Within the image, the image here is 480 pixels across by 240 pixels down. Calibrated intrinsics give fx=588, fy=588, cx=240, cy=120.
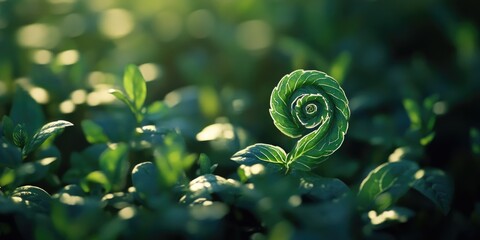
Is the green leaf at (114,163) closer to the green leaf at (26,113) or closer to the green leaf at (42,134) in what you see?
the green leaf at (42,134)

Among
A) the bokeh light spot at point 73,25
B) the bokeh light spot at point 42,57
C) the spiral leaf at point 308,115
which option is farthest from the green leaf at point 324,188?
the bokeh light spot at point 73,25

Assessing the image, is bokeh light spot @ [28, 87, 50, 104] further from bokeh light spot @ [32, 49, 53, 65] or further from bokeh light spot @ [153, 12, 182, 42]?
bokeh light spot @ [153, 12, 182, 42]

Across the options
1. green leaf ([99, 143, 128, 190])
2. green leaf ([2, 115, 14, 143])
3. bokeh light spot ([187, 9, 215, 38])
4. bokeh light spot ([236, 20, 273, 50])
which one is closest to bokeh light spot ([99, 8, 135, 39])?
bokeh light spot ([187, 9, 215, 38])

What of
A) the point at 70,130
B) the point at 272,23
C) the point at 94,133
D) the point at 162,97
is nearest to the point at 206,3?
the point at 272,23

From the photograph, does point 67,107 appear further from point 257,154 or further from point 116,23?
point 116,23

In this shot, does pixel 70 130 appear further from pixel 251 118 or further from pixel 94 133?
pixel 251 118

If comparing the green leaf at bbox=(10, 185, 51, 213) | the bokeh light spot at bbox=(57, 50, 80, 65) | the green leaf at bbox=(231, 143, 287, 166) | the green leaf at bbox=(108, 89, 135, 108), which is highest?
the green leaf at bbox=(108, 89, 135, 108)

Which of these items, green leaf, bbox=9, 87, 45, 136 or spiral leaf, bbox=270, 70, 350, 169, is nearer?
spiral leaf, bbox=270, 70, 350, 169
